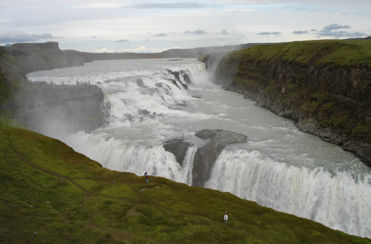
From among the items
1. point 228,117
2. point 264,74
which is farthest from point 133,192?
point 264,74

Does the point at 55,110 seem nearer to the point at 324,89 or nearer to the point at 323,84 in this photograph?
the point at 324,89

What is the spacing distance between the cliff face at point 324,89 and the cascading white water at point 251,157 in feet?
7.83

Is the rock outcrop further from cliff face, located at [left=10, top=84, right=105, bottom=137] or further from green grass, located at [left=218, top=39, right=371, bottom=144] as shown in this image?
cliff face, located at [left=10, top=84, right=105, bottom=137]

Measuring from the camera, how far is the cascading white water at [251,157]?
2753cm

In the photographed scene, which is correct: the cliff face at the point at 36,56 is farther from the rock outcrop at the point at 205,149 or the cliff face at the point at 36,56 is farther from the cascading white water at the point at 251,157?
the rock outcrop at the point at 205,149

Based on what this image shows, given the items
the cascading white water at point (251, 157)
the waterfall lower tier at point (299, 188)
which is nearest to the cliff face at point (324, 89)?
the cascading white water at point (251, 157)

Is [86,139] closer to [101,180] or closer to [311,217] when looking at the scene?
[101,180]

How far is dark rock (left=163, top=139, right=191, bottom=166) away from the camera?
3478cm

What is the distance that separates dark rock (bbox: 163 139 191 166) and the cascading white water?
544 millimetres

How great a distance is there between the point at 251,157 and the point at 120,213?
1639cm

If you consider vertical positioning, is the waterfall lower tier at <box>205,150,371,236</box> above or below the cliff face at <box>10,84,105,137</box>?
below

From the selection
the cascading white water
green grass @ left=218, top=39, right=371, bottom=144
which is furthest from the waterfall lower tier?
green grass @ left=218, top=39, right=371, bottom=144

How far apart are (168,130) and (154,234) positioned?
2350 cm

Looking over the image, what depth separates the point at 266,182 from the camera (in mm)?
30203
